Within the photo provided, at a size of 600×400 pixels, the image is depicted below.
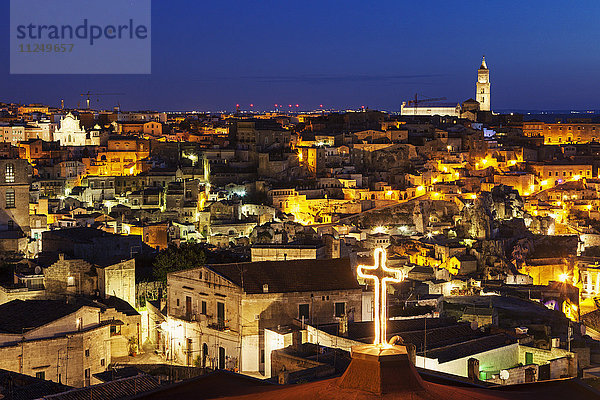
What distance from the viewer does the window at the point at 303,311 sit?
1508 cm

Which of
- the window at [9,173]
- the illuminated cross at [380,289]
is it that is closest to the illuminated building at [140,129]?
the window at [9,173]

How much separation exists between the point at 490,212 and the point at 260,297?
2414 cm

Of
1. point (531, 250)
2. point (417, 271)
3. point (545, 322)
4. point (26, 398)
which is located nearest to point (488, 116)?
point (531, 250)

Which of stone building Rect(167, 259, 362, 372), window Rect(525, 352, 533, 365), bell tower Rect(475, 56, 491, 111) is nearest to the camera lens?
window Rect(525, 352, 533, 365)

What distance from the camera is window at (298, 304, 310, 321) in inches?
594

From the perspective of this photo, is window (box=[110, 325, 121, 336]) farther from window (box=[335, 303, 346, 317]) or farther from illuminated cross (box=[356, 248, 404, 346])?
illuminated cross (box=[356, 248, 404, 346])

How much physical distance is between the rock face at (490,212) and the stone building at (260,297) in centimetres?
1991

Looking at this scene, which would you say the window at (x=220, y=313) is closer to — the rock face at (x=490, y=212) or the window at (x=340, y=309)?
the window at (x=340, y=309)

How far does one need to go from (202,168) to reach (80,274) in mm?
23188

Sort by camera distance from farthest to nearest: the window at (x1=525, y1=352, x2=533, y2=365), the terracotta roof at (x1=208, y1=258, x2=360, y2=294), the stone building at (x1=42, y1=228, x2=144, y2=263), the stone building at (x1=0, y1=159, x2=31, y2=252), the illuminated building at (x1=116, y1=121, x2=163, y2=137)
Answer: the illuminated building at (x1=116, y1=121, x2=163, y2=137)
the stone building at (x1=0, y1=159, x2=31, y2=252)
the stone building at (x1=42, y1=228, x2=144, y2=263)
the terracotta roof at (x1=208, y1=258, x2=360, y2=294)
the window at (x1=525, y1=352, x2=533, y2=365)

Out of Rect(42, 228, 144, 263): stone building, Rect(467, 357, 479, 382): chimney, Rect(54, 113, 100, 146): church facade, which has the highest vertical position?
Rect(54, 113, 100, 146): church facade

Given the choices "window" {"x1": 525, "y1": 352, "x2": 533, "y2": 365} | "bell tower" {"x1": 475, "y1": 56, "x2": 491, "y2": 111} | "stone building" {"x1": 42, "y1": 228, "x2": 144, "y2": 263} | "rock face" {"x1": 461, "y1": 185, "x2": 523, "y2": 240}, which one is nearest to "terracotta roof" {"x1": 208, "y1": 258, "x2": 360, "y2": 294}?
"window" {"x1": 525, "y1": 352, "x2": 533, "y2": 365}

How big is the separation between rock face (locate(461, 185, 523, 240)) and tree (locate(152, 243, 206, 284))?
1722 centimetres

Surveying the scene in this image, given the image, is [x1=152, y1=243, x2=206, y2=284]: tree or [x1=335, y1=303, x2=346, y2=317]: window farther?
[x1=152, y1=243, x2=206, y2=284]: tree
